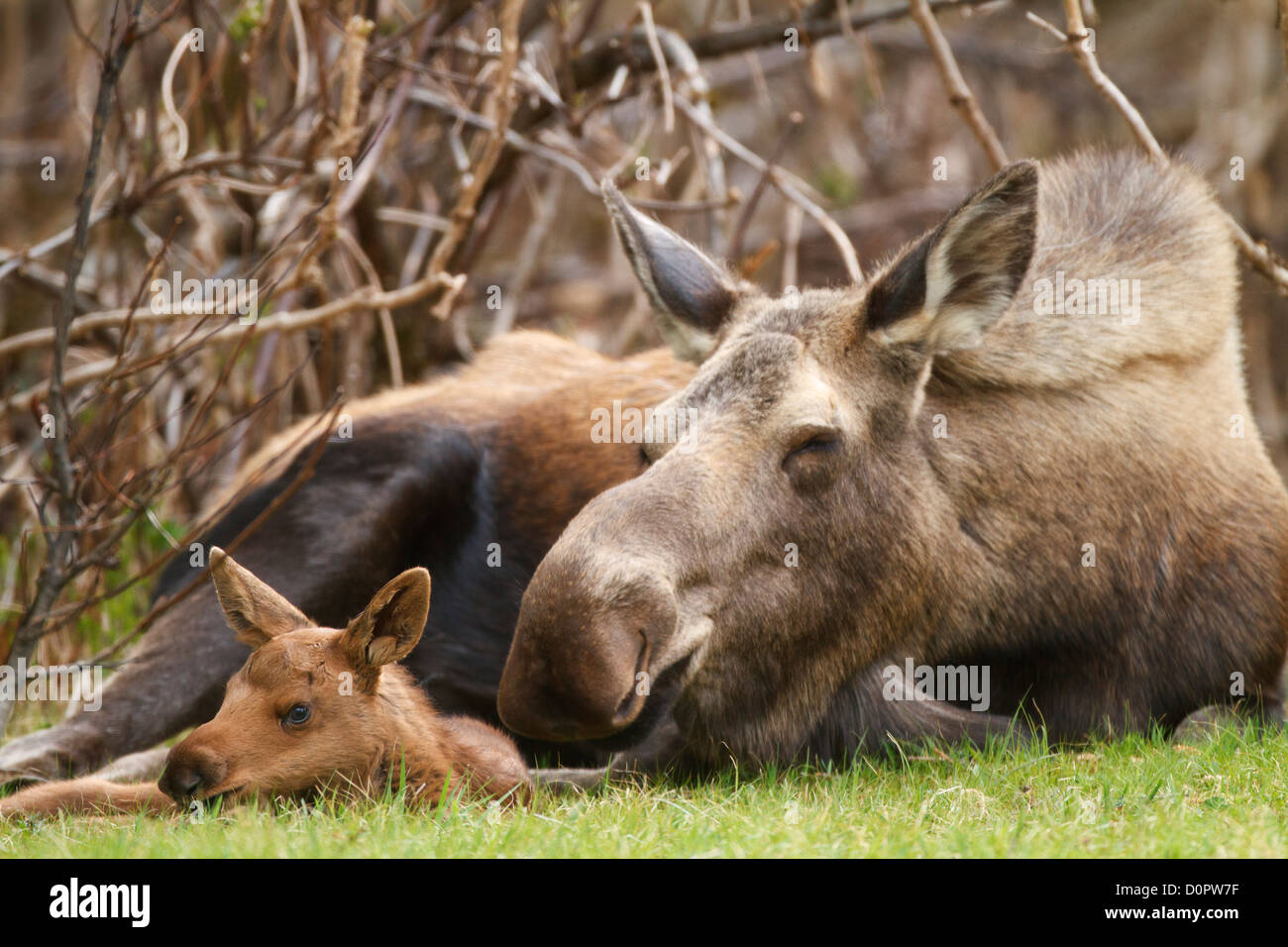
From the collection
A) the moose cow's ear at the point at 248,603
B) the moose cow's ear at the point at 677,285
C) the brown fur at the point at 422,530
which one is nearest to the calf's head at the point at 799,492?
the moose cow's ear at the point at 677,285

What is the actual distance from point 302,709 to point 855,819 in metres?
1.41

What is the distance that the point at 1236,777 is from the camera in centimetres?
402

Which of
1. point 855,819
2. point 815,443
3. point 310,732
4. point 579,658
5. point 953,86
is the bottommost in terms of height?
point 855,819

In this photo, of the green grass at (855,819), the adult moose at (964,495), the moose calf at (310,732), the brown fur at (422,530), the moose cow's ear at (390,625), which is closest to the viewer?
the green grass at (855,819)

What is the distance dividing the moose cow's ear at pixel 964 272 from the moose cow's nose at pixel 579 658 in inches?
48.1

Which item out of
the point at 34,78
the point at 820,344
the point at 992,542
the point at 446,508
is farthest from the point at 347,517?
the point at 34,78

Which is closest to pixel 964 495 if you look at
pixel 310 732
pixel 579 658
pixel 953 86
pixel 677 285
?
pixel 677 285

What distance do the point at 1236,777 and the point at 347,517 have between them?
3017 millimetres

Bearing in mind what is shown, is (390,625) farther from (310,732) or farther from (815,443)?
(815,443)

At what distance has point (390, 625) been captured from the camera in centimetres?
396

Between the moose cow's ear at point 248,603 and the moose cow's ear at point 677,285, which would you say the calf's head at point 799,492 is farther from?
the moose cow's ear at point 248,603

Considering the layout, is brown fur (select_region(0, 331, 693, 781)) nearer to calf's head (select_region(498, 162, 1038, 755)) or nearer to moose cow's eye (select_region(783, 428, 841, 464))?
calf's head (select_region(498, 162, 1038, 755))

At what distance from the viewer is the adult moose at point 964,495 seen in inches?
167
